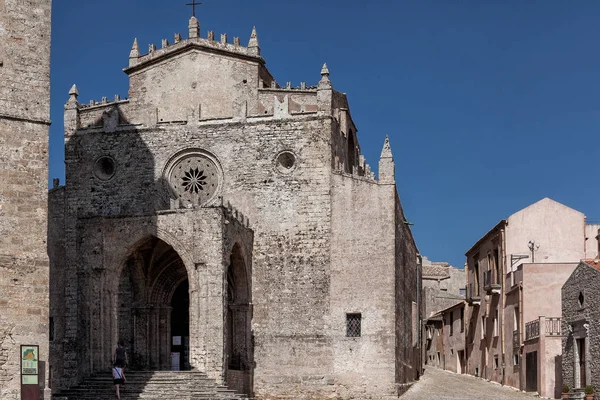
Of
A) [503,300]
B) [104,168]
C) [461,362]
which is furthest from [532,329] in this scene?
[104,168]

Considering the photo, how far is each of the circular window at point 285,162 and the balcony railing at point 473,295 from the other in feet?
44.5

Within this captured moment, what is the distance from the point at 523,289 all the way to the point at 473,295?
8.73 metres

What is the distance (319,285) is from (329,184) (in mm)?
3372

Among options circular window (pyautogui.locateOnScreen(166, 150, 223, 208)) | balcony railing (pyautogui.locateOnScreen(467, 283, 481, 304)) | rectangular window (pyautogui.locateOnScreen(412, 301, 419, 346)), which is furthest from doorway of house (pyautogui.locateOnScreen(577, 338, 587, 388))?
balcony railing (pyautogui.locateOnScreen(467, 283, 481, 304))

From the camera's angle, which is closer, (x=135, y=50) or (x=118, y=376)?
(x=118, y=376)

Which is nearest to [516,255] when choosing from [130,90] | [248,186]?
[248,186]

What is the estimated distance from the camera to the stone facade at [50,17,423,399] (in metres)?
29.9

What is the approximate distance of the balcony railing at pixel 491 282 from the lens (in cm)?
3756

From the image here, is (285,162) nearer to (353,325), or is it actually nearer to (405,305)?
(353,325)

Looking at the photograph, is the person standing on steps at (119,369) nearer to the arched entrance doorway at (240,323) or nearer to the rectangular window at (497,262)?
the arched entrance doorway at (240,323)

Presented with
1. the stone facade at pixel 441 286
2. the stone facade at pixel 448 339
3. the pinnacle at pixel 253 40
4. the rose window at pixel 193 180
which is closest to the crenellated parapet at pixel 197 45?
the pinnacle at pixel 253 40

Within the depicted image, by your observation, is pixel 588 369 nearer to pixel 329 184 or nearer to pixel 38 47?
pixel 329 184

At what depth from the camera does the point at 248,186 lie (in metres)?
32.3

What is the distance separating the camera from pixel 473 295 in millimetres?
42531
